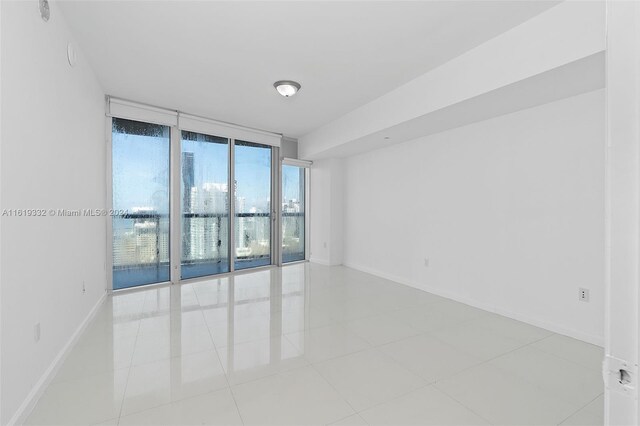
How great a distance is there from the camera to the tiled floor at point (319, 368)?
5.64 feet

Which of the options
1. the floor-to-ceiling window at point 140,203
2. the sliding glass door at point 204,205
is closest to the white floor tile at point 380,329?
the sliding glass door at point 204,205

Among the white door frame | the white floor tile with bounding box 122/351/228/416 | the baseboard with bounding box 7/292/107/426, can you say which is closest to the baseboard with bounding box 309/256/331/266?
the white floor tile with bounding box 122/351/228/416

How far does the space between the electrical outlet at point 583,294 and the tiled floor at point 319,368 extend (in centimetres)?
40

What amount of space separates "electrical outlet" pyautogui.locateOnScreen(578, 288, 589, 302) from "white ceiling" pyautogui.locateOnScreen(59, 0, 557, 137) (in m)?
2.45

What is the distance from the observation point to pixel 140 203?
432 cm

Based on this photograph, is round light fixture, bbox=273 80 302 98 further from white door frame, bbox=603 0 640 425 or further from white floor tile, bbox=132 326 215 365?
white door frame, bbox=603 0 640 425

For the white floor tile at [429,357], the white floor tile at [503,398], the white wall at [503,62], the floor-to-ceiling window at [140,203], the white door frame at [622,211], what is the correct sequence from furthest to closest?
the floor-to-ceiling window at [140,203]
the white floor tile at [429,357]
the white wall at [503,62]
the white floor tile at [503,398]
the white door frame at [622,211]

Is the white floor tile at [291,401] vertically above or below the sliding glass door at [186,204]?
below

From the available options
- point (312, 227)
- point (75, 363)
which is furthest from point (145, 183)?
point (312, 227)

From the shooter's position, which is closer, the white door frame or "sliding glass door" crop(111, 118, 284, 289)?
the white door frame

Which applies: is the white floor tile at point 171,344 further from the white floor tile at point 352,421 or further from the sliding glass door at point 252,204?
the sliding glass door at point 252,204

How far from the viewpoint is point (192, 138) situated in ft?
15.9

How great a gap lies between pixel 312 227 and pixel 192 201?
2.57 m

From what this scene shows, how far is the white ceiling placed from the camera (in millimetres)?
2238
